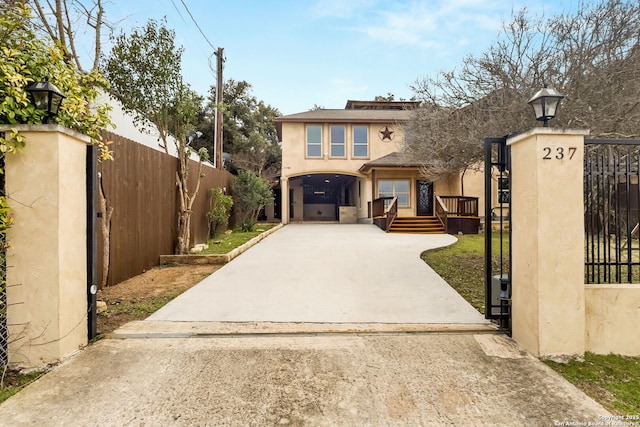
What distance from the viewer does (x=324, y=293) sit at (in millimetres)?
4953

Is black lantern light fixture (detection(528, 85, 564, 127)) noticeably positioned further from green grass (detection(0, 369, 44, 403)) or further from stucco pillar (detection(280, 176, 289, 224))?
stucco pillar (detection(280, 176, 289, 224))

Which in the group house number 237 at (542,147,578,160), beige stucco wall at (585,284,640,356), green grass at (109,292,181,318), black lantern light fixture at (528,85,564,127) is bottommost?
green grass at (109,292,181,318)

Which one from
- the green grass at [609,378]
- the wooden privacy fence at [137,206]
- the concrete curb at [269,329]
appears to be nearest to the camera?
the green grass at [609,378]

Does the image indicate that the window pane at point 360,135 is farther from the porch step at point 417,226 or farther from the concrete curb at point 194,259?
the concrete curb at point 194,259

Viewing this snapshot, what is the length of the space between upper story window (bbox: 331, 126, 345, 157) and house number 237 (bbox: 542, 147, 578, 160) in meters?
16.0

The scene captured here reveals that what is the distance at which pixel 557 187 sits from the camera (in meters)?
2.95

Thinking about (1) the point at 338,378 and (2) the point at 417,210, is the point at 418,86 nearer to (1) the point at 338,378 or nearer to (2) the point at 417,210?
(1) the point at 338,378

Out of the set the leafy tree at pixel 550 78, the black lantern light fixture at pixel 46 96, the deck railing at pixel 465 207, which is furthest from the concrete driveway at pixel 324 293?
the deck railing at pixel 465 207

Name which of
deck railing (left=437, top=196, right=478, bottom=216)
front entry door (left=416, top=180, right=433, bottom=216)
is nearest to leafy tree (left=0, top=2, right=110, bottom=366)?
deck railing (left=437, top=196, right=478, bottom=216)

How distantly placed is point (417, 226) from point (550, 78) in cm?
909

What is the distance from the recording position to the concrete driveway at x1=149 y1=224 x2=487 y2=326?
3986 mm

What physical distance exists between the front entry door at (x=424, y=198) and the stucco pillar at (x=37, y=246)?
16.8m

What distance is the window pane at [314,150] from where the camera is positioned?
18.6 metres

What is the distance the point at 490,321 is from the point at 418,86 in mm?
6218
